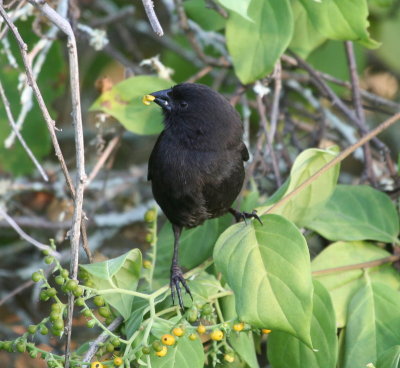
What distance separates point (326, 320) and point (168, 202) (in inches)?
33.9

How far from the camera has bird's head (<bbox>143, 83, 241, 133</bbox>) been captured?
9.51ft

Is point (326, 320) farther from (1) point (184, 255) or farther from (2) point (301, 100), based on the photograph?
(2) point (301, 100)

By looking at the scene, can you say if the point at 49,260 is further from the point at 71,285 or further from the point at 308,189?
the point at 308,189

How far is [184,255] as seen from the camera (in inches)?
114

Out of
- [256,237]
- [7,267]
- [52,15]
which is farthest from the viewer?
[7,267]

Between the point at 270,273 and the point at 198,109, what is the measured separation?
0.95m

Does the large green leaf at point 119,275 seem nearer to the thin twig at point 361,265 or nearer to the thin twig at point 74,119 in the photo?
the thin twig at point 74,119

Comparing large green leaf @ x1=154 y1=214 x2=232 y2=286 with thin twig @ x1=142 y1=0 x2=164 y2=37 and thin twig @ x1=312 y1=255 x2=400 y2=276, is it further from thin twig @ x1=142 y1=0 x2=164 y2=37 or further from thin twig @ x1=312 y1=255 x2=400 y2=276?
thin twig @ x1=142 y1=0 x2=164 y2=37

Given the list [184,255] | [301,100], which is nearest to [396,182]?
[184,255]

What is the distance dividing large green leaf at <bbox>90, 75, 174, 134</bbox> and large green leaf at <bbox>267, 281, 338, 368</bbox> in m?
1.13

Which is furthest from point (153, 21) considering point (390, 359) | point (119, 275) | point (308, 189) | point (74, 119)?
point (390, 359)

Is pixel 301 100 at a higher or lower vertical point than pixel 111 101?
lower

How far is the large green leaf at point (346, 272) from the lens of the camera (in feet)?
8.68

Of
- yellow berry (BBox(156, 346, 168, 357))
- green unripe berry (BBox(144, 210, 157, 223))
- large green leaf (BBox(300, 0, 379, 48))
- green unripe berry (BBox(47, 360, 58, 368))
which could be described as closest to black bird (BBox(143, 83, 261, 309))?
green unripe berry (BBox(144, 210, 157, 223))
